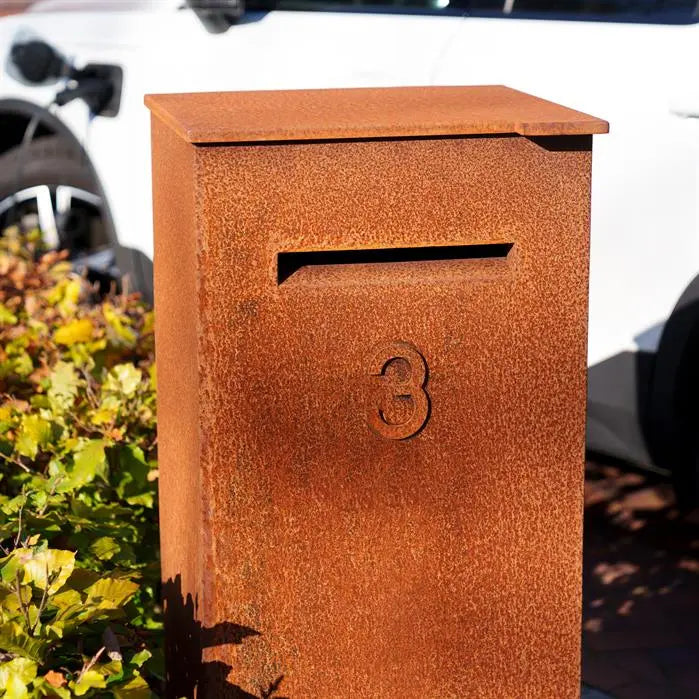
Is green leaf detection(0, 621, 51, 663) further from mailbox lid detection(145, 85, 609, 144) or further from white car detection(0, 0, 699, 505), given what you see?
white car detection(0, 0, 699, 505)

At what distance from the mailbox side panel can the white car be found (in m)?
1.70

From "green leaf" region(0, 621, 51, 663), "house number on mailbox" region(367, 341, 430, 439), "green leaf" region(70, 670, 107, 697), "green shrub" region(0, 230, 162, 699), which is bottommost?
"green shrub" region(0, 230, 162, 699)

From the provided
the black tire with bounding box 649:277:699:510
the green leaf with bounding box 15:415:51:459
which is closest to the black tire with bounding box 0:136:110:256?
the black tire with bounding box 649:277:699:510

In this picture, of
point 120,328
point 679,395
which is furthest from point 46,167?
point 679,395

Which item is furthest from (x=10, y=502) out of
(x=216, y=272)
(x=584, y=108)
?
(x=584, y=108)

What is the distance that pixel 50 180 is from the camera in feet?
16.6

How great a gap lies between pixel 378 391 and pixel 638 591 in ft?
8.01

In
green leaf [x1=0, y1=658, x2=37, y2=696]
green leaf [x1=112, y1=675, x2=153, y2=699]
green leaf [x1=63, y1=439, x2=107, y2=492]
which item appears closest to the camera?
green leaf [x1=0, y1=658, x2=37, y2=696]

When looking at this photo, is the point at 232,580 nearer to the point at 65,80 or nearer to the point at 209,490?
the point at 209,490

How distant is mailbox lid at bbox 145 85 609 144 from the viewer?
1847mm

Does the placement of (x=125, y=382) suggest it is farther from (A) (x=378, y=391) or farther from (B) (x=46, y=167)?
(B) (x=46, y=167)

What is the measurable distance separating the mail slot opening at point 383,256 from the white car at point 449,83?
1.61m

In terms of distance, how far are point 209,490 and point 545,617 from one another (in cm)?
62

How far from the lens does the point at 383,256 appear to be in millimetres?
1989
